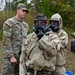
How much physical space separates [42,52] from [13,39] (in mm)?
1200

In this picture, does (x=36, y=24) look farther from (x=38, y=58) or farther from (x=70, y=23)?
(x=70, y=23)

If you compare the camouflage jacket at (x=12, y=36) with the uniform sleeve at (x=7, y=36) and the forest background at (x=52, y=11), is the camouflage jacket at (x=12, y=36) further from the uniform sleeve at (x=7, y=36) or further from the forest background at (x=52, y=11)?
the forest background at (x=52, y=11)

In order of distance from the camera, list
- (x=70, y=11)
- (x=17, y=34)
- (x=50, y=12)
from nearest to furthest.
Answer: (x=17, y=34) → (x=50, y=12) → (x=70, y=11)

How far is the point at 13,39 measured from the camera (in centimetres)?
484

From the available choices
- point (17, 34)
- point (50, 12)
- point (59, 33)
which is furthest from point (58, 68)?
point (50, 12)

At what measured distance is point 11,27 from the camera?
4.77 meters

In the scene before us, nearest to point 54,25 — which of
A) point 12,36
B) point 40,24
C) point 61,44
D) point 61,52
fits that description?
point 61,44

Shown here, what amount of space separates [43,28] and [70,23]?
66.3 ft

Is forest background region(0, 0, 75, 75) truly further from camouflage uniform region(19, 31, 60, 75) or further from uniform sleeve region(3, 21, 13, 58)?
camouflage uniform region(19, 31, 60, 75)

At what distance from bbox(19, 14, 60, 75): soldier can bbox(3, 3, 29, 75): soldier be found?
88cm

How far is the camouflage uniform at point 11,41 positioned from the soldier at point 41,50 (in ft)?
2.91

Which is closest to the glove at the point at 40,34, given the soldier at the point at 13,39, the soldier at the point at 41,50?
the soldier at the point at 41,50

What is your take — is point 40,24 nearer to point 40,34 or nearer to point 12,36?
point 40,34

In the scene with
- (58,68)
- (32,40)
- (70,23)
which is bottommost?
(58,68)
